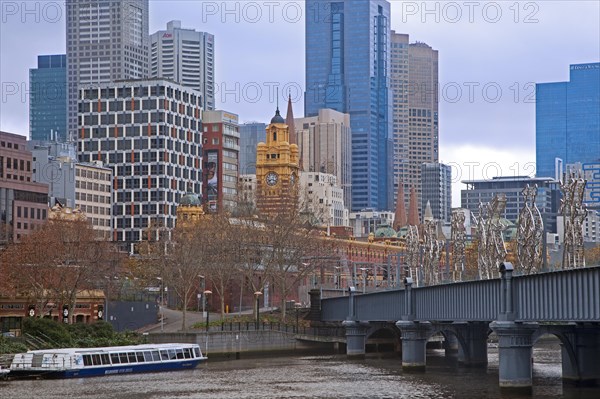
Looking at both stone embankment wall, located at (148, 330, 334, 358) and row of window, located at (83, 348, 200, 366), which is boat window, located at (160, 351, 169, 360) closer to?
row of window, located at (83, 348, 200, 366)

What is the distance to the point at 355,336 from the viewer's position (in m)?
156

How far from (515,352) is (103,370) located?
42.9 metres

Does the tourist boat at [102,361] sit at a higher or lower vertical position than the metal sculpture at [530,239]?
lower

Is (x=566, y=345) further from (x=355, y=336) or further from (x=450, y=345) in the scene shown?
(x=450, y=345)

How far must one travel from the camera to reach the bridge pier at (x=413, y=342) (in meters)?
127

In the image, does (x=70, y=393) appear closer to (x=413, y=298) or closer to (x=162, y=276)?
(x=413, y=298)

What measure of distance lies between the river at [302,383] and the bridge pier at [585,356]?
1.80 m

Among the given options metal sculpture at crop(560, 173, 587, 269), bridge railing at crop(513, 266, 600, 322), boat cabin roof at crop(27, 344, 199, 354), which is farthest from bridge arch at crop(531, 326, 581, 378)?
boat cabin roof at crop(27, 344, 199, 354)

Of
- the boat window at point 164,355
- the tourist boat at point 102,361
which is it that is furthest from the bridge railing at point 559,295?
the boat window at point 164,355

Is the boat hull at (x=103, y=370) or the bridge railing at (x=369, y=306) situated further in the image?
the bridge railing at (x=369, y=306)

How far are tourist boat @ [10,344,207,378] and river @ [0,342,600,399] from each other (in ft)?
6.48

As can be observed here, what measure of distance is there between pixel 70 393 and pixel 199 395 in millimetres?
10107

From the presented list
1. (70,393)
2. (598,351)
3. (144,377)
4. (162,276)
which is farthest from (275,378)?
(162,276)

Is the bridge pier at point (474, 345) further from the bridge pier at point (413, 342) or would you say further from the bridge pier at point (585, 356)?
the bridge pier at point (585, 356)
